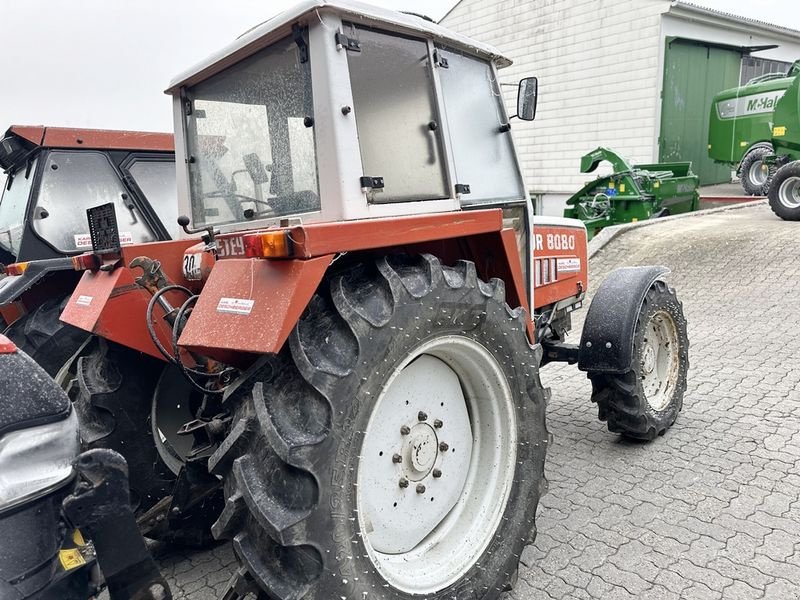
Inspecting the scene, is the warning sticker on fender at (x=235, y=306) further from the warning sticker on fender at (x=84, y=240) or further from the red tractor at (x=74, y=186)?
the warning sticker on fender at (x=84, y=240)

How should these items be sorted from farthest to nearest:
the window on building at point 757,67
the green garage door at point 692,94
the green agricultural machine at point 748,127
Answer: the window on building at point 757,67 → the green garage door at point 692,94 → the green agricultural machine at point 748,127

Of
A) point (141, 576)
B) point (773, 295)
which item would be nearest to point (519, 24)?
point (773, 295)

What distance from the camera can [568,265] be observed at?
3635 mm

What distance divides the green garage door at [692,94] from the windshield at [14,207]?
1312cm

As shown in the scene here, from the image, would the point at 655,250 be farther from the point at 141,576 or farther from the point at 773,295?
the point at 141,576

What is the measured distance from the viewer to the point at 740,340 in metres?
5.24

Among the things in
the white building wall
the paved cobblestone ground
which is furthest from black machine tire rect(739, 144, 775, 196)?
the paved cobblestone ground

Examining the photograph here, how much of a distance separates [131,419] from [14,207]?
3.33m

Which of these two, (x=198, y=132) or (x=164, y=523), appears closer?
(x=164, y=523)

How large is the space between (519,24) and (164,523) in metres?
16.6

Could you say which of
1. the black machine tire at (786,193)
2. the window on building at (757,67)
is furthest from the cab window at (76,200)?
the window on building at (757,67)

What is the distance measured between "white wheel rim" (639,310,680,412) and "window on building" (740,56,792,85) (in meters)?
15.8

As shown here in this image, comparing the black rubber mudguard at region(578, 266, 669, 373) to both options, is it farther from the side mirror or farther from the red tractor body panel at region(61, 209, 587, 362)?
the side mirror

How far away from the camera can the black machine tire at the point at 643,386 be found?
10.4 feet
